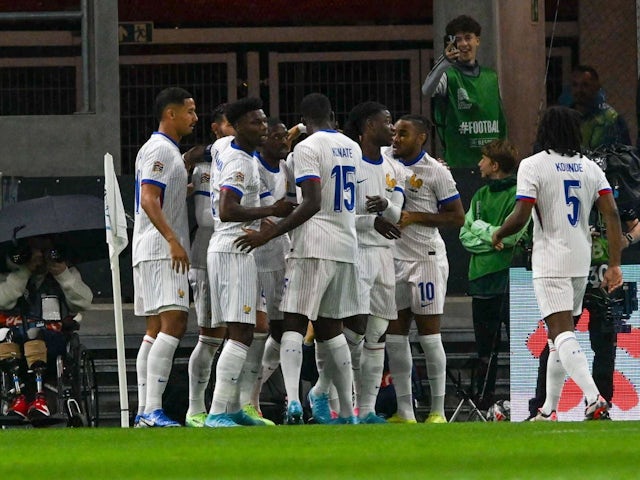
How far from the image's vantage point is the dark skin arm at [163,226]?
41.3ft

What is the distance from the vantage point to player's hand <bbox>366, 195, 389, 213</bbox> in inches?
524

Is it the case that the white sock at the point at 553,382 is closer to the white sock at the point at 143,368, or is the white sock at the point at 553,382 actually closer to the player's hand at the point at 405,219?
the player's hand at the point at 405,219

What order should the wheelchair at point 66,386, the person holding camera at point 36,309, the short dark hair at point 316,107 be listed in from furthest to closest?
the person holding camera at point 36,309 → the wheelchair at point 66,386 → the short dark hair at point 316,107

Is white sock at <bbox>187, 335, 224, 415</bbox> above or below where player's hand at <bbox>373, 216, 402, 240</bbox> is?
below

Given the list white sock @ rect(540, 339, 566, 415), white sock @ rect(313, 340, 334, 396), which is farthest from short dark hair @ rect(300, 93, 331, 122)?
white sock @ rect(540, 339, 566, 415)

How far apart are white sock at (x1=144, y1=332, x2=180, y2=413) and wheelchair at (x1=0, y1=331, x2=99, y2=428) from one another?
69.1 inches

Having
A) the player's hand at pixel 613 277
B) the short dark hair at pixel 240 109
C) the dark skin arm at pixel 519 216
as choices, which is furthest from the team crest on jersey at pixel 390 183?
the player's hand at pixel 613 277

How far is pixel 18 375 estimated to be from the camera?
48.3 feet

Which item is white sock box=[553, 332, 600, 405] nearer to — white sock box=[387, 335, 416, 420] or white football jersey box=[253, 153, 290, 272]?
white sock box=[387, 335, 416, 420]

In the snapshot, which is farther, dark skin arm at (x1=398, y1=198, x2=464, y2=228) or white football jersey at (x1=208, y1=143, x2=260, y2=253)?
dark skin arm at (x1=398, y1=198, x2=464, y2=228)

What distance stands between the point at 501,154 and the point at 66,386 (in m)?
3.91

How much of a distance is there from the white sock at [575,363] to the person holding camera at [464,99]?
4.35 metres

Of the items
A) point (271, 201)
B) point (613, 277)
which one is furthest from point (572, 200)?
point (271, 201)

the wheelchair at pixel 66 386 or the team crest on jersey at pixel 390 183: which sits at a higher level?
the team crest on jersey at pixel 390 183
